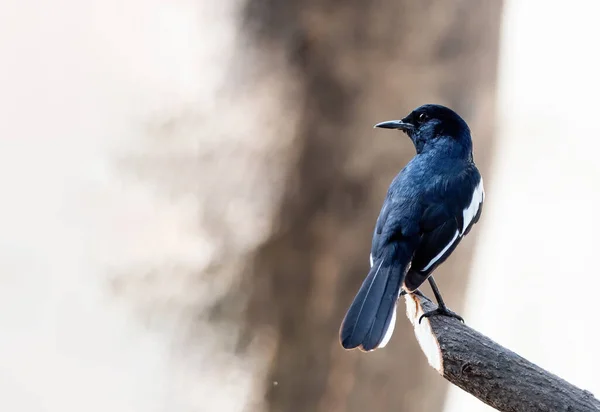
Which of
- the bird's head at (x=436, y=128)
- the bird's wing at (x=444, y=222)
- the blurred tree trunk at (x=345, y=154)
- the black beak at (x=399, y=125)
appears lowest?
the bird's wing at (x=444, y=222)

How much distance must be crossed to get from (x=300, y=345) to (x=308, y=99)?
3.48ft

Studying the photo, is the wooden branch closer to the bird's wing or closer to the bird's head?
the bird's wing

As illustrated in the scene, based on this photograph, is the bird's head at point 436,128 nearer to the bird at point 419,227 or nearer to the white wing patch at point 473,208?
the bird at point 419,227

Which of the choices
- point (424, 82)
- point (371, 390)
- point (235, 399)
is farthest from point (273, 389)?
point (424, 82)

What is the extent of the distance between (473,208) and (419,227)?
0.55ft

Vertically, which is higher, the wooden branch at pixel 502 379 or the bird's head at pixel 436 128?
the bird's head at pixel 436 128

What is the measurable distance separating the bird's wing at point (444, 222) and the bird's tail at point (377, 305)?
32mm

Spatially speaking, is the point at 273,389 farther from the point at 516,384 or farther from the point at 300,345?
the point at 516,384

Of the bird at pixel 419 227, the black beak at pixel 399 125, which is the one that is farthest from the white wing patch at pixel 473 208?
the black beak at pixel 399 125

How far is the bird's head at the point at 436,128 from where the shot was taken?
1712 millimetres

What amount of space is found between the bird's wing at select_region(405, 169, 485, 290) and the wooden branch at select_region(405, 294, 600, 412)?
0.51ft

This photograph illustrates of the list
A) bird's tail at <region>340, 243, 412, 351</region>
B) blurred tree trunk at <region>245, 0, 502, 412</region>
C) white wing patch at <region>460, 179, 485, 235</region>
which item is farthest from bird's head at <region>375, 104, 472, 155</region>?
blurred tree trunk at <region>245, 0, 502, 412</region>

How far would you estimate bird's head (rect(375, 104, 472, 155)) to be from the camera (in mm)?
1712

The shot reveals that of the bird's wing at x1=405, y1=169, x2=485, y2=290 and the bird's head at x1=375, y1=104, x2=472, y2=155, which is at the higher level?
the bird's head at x1=375, y1=104, x2=472, y2=155
